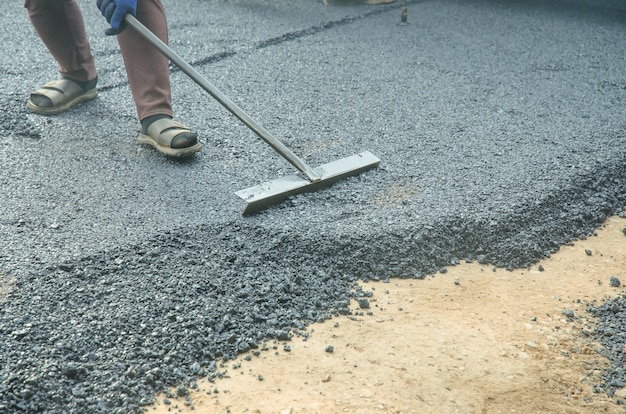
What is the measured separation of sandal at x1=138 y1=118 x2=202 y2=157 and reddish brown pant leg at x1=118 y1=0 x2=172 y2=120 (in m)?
0.08

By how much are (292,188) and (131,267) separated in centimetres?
67

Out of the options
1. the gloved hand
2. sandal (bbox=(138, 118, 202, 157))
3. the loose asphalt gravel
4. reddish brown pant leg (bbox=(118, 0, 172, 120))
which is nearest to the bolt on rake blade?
the loose asphalt gravel

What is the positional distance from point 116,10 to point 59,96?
32.6 inches

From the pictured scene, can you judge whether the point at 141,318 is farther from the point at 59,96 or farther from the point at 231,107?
the point at 59,96

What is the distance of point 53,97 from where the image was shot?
10.8ft

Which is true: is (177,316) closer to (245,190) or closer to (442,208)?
(245,190)

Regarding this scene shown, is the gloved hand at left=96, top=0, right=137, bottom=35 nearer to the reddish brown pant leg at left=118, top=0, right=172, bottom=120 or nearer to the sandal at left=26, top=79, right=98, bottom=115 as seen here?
the reddish brown pant leg at left=118, top=0, right=172, bottom=120

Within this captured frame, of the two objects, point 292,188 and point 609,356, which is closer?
point 609,356

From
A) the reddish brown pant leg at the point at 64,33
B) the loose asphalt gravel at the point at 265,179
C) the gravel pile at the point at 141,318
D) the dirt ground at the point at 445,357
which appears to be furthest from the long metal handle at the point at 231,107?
the reddish brown pant leg at the point at 64,33

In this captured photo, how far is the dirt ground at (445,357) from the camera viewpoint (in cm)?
172

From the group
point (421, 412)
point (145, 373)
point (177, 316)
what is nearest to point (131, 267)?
point (177, 316)

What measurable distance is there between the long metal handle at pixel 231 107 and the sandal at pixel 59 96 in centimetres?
79

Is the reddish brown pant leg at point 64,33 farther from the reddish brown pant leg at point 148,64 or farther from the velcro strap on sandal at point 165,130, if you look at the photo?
the velcro strap on sandal at point 165,130

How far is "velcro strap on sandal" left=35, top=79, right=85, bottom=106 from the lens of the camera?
3.30m
